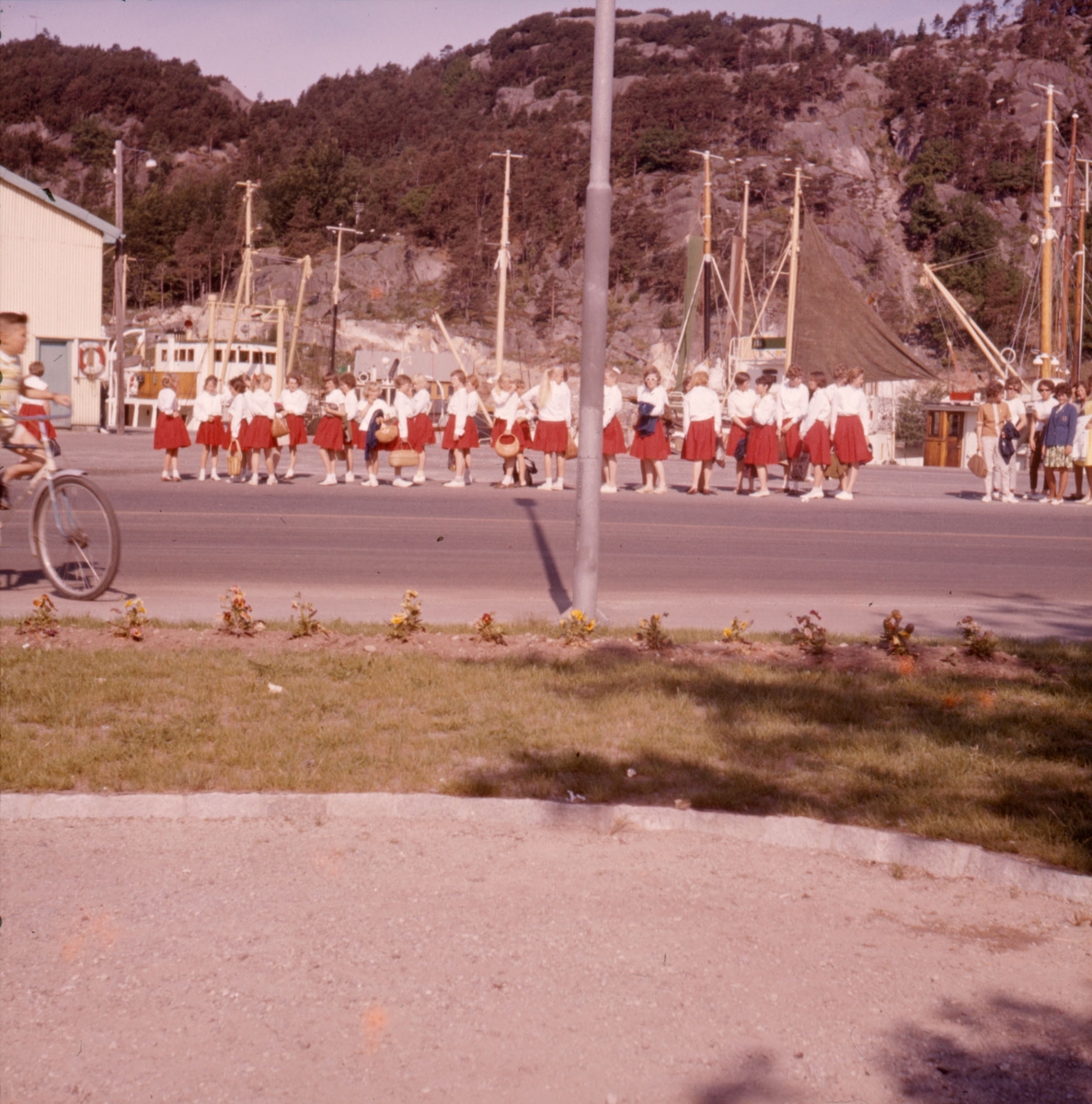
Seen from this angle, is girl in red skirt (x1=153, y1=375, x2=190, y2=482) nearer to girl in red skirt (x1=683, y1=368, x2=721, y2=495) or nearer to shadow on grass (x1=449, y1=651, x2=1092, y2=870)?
girl in red skirt (x1=683, y1=368, x2=721, y2=495)

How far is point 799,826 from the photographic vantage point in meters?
5.24

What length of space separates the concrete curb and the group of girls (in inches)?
684

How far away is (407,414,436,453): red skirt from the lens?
77.2 feet

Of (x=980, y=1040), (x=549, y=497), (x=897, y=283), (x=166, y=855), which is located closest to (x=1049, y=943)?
(x=980, y=1040)

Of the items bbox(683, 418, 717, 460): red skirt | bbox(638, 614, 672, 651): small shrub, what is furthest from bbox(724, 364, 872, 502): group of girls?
bbox(638, 614, 672, 651): small shrub

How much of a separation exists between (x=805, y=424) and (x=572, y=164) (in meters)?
115

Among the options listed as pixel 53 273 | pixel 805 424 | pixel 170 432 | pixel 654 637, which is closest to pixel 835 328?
pixel 53 273

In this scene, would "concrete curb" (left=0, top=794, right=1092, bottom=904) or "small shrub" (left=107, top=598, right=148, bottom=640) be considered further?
"small shrub" (left=107, top=598, right=148, bottom=640)

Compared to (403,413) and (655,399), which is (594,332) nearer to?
(655,399)

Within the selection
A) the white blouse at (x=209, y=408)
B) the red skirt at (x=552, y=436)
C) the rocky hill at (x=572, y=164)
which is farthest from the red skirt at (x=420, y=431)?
the rocky hill at (x=572, y=164)

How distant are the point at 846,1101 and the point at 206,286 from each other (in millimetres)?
122137

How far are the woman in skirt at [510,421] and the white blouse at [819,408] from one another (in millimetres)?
4440

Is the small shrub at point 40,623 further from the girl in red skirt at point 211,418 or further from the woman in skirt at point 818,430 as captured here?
the woman in skirt at point 818,430

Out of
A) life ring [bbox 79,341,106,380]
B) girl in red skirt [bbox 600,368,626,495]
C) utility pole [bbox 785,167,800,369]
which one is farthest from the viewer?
utility pole [bbox 785,167,800,369]
